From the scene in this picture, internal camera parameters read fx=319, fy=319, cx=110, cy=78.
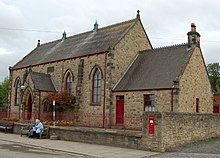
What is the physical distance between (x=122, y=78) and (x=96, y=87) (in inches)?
111

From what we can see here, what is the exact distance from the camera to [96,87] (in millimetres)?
30844

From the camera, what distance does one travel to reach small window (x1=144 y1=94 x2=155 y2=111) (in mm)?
25953

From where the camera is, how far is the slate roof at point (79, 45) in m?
32.2

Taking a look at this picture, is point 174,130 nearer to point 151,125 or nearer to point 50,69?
point 151,125

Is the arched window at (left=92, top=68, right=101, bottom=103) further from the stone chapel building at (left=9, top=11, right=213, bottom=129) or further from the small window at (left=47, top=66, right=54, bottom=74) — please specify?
the small window at (left=47, top=66, right=54, bottom=74)

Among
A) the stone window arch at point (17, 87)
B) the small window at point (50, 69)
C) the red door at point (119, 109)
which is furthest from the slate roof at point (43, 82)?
the red door at point (119, 109)

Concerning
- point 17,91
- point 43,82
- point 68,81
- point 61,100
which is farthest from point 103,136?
point 17,91

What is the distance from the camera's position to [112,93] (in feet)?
95.3

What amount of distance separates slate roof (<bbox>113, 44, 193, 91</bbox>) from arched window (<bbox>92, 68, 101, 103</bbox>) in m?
2.17

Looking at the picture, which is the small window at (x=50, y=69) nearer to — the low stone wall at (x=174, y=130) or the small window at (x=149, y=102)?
the small window at (x=149, y=102)

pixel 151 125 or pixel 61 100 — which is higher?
pixel 61 100

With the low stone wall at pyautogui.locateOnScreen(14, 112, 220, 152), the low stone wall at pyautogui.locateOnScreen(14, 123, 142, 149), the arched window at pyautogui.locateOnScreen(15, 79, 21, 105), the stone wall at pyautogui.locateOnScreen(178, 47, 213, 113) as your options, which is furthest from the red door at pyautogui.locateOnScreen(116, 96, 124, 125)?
the arched window at pyautogui.locateOnScreen(15, 79, 21, 105)

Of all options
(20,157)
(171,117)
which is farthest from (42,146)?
(171,117)

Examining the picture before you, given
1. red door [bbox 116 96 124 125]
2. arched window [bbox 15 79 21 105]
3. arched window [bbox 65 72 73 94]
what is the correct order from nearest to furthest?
red door [bbox 116 96 124 125], arched window [bbox 65 72 73 94], arched window [bbox 15 79 21 105]
